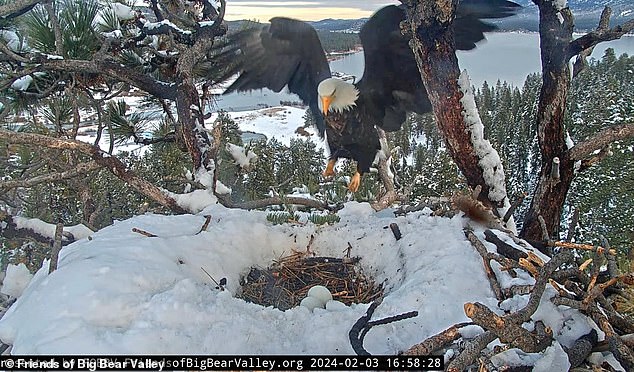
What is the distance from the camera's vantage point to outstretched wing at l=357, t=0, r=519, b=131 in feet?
8.67

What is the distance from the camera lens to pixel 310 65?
3.55 metres

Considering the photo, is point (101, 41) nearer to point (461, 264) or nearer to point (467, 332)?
point (461, 264)

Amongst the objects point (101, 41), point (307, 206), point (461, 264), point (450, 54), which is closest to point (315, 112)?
point (307, 206)

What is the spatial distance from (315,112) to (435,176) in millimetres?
17746

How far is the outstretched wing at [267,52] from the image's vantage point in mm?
3357

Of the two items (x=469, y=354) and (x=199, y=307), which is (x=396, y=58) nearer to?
(x=199, y=307)

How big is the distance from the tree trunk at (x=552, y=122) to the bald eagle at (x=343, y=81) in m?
0.63

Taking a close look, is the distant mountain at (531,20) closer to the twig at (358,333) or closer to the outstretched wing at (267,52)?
the outstretched wing at (267,52)

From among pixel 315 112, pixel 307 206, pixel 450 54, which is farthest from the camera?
pixel 315 112

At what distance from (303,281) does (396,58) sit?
1709 mm

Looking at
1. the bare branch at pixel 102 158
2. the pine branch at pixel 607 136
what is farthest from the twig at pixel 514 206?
the bare branch at pixel 102 158

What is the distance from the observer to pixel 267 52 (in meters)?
3.39

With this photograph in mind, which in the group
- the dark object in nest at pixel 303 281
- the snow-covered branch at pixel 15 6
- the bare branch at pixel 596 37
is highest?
the snow-covered branch at pixel 15 6

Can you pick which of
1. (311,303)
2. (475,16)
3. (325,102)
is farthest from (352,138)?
(311,303)
